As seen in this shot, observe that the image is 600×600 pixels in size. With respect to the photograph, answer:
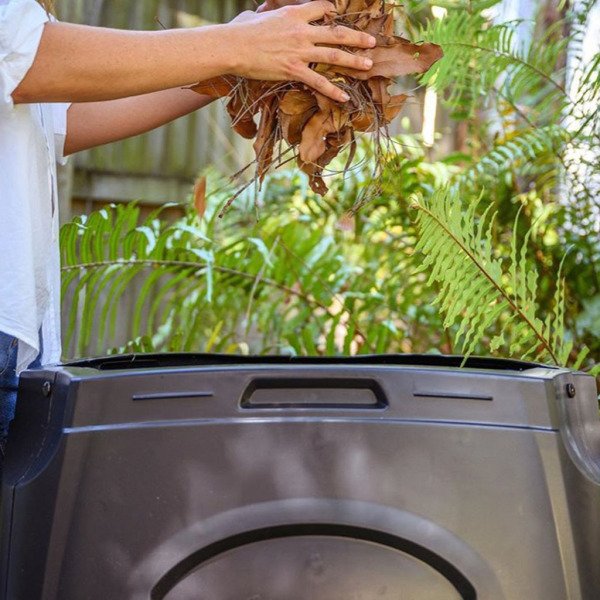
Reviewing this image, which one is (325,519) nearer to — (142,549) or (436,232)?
(142,549)

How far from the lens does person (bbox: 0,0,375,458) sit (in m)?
1.07

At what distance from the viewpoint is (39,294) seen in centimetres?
128

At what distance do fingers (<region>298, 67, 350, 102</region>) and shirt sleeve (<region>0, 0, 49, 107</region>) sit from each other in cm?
29

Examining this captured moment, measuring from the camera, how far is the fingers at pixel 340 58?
1136mm

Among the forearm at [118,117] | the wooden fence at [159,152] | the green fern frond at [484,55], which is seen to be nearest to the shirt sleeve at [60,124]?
the forearm at [118,117]

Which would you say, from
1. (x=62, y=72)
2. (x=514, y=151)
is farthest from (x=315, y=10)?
(x=514, y=151)

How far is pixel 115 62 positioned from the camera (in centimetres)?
108

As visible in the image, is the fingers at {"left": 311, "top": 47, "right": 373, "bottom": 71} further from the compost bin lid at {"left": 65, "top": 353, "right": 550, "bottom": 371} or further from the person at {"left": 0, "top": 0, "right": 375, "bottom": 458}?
the compost bin lid at {"left": 65, "top": 353, "right": 550, "bottom": 371}

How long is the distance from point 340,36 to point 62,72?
321 mm

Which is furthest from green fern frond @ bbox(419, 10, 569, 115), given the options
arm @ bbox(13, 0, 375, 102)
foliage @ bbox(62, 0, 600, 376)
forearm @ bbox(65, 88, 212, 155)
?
arm @ bbox(13, 0, 375, 102)

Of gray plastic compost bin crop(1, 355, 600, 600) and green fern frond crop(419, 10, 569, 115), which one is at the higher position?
green fern frond crop(419, 10, 569, 115)

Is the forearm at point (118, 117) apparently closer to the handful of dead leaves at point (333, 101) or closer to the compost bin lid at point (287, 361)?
the handful of dead leaves at point (333, 101)

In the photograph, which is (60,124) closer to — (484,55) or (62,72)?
(62,72)

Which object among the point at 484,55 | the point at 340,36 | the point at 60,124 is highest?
the point at 484,55
